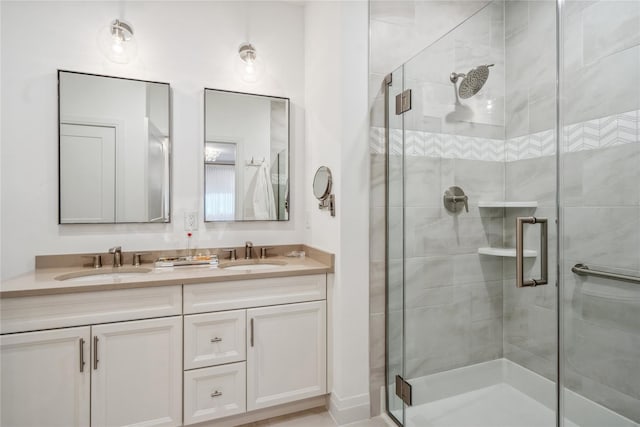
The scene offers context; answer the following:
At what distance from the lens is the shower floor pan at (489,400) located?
1.34 meters

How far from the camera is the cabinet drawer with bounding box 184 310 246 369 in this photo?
5.64 feet

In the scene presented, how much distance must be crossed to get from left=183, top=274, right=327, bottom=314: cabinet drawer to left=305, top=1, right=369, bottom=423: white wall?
0.14 meters

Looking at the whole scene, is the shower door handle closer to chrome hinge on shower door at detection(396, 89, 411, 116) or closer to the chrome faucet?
chrome hinge on shower door at detection(396, 89, 411, 116)

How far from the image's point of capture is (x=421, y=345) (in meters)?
1.77

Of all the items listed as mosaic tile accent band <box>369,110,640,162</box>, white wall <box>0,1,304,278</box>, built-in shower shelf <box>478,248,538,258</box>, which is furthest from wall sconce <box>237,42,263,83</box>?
built-in shower shelf <box>478,248,538,258</box>

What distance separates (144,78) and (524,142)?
219 centimetres

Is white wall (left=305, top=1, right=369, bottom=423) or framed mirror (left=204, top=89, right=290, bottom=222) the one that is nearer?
white wall (left=305, top=1, right=369, bottom=423)

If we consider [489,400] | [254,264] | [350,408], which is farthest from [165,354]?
[489,400]

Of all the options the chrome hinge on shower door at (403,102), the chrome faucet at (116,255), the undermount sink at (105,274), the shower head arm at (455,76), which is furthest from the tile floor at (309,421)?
the shower head arm at (455,76)

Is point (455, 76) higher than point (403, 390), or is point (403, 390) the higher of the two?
point (455, 76)

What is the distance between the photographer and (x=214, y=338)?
5.79 ft

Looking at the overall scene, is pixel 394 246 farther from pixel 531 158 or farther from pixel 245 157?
pixel 245 157

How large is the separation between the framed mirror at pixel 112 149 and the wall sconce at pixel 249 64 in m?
0.53

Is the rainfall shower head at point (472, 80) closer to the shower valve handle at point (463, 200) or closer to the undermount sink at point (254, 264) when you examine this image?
the shower valve handle at point (463, 200)
